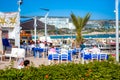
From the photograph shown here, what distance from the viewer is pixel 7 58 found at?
17.8m

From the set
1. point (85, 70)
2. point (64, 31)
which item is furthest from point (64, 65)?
point (64, 31)

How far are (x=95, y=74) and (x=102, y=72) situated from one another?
0.48ft

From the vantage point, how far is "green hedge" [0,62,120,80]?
5.38m

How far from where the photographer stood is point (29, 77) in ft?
17.6

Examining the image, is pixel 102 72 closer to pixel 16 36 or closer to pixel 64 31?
pixel 16 36

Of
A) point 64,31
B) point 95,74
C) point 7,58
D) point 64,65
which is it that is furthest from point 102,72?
point 64,31

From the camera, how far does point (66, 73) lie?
224 inches

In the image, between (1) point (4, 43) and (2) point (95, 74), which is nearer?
(2) point (95, 74)

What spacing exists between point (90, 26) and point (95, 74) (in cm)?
5802

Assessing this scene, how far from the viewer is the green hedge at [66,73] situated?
538cm

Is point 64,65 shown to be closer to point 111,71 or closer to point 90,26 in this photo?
point 111,71

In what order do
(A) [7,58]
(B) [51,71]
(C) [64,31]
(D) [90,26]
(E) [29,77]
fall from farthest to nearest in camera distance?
(C) [64,31]
(D) [90,26]
(A) [7,58]
(B) [51,71]
(E) [29,77]

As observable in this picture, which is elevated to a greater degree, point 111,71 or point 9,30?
point 9,30

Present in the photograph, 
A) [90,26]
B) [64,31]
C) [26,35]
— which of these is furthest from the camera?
[64,31]
